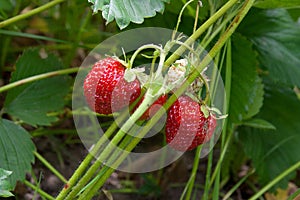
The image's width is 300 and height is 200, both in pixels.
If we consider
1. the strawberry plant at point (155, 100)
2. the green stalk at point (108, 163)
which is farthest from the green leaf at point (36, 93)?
the green stalk at point (108, 163)

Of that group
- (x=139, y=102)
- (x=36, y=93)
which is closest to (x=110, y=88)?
(x=139, y=102)

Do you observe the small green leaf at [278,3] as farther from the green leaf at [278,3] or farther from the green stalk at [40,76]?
the green stalk at [40,76]

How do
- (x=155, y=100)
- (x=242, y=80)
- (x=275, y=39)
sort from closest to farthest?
(x=155, y=100)
(x=242, y=80)
(x=275, y=39)

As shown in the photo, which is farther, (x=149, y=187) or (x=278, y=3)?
(x=149, y=187)

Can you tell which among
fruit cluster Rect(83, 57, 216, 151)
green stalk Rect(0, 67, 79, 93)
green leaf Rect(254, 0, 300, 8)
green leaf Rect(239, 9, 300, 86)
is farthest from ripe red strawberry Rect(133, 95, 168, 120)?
green leaf Rect(239, 9, 300, 86)

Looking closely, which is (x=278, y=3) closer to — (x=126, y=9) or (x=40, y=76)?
(x=126, y=9)

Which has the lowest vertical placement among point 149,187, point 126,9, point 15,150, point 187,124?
point 149,187

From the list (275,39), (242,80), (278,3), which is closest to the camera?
(278,3)
